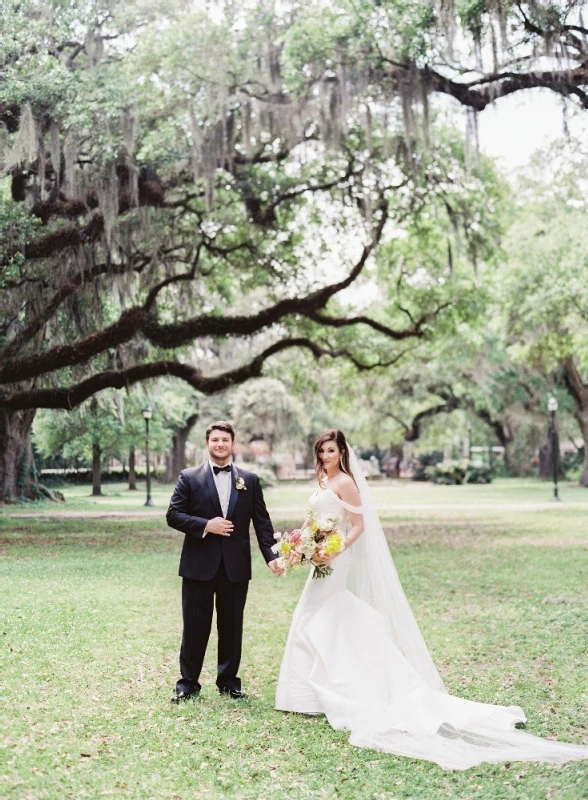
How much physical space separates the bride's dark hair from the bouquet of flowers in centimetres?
32

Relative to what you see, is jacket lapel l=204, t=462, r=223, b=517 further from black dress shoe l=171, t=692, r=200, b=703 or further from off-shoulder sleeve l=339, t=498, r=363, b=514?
black dress shoe l=171, t=692, r=200, b=703

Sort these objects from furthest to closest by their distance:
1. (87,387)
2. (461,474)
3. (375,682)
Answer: (461,474) < (87,387) < (375,682)

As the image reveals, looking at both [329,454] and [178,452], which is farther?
[178,452]

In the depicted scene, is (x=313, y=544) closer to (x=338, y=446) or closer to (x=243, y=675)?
(x=338, y=446)

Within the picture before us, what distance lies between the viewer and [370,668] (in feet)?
18.4

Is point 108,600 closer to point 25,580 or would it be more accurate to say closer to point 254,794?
point 25,580

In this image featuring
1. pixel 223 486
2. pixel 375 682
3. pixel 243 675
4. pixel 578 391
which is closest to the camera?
pixel 375 682

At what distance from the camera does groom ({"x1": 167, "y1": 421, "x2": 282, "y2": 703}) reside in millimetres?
5809

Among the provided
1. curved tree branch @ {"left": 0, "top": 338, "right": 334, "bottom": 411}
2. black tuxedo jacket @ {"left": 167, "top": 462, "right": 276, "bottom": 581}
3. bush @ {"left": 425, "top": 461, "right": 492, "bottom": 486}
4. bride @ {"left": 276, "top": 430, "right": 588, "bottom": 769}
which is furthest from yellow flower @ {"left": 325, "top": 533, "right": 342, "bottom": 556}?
bush @ {"left": 425, "top": 461, "right": 492, "bottom": 486}

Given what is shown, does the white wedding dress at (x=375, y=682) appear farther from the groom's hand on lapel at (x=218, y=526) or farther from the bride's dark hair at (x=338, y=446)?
the groom's hand on lapel at (x=218, y=526)

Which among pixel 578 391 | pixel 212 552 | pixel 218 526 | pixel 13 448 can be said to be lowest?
pixel 212 552

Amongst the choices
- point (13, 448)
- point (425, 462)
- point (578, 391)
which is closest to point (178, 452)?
point (425, 462)

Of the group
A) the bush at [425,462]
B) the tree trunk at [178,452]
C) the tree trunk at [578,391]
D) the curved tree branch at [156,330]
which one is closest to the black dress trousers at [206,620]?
the curved tree branch at [156,330]

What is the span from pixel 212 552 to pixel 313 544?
629 millimetres
